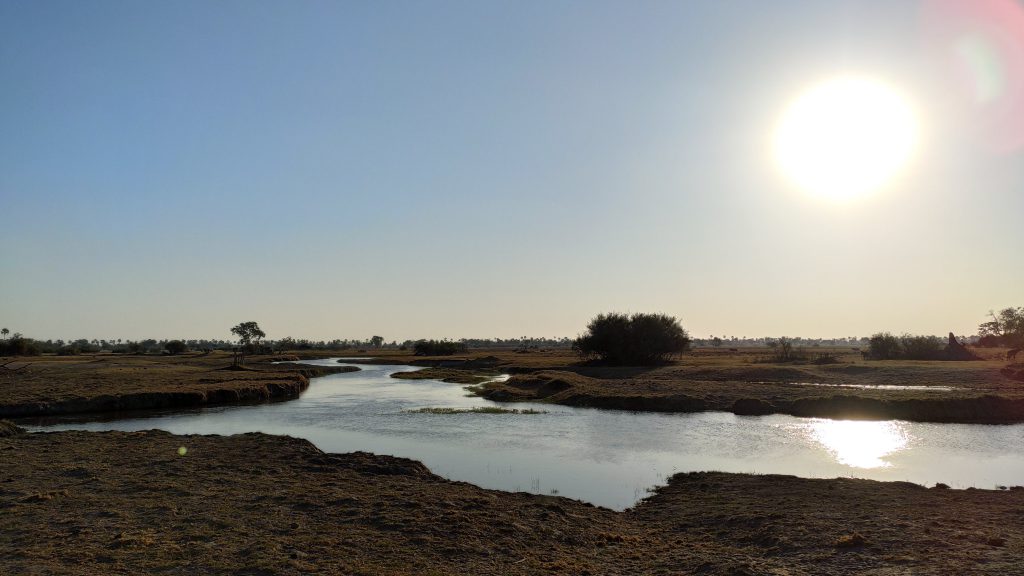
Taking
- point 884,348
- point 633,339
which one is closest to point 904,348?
point 884,348

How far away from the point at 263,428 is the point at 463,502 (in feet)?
73.7

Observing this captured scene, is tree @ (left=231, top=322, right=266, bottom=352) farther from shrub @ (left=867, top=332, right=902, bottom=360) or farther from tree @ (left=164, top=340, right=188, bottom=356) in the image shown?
shrub @ (left=867, top=332, right=902, bottom=360)

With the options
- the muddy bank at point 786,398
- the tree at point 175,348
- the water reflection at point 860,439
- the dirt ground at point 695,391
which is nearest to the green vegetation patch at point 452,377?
the dirt ground at point 695,391

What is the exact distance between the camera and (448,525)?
1403 centimetres

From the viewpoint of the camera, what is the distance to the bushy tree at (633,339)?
85125 millimetres

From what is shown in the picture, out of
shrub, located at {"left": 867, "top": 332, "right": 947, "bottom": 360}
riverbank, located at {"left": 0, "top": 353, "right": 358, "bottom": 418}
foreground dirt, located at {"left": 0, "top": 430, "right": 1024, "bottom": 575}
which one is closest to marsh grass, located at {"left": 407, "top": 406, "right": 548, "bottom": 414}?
riverbank, located at {"left": 0, "top": 353, "right": 358, "bottom": 418}

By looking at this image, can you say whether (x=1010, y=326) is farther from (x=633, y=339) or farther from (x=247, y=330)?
(x=247, y=330)

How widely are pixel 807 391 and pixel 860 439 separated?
16025 mm

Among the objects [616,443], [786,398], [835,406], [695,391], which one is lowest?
[616,443]

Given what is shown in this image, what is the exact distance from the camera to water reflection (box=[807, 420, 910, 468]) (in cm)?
2525

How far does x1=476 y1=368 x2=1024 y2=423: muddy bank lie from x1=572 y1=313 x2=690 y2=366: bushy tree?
27395 millimetres

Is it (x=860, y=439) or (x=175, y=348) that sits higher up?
(x=175, y=348)

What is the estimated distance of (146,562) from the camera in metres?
11.2

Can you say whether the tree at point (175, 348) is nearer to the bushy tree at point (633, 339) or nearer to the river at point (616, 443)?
the bushy tree at point (633, 339)
